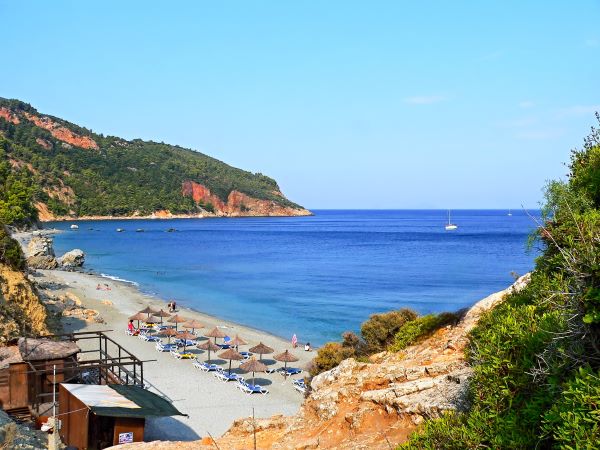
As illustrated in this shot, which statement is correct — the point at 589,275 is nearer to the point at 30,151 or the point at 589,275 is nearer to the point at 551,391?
the point at 551,391

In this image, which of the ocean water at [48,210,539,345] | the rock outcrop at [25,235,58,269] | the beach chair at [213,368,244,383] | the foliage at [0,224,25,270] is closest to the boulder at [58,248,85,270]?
the rock outcrop at [25,235,58,269]

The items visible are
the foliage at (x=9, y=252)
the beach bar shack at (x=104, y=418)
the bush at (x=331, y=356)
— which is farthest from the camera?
the foliage at (x=9, y=252)

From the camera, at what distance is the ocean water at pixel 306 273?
39.6m

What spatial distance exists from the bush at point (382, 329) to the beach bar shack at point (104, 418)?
746 centimetres

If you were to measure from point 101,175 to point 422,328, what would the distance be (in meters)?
162

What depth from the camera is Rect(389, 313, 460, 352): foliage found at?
45.2 feet

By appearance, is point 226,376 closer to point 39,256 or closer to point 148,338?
point 148,338

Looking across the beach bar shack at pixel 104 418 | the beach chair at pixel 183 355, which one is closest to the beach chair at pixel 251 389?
the beach chair at pixel 183 355

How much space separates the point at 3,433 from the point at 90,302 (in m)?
31.6

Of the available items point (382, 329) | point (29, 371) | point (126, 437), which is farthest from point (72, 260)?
point (126, 437)

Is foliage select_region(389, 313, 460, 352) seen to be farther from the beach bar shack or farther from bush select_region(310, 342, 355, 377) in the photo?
the beach bar shack

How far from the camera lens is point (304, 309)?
4056 cm

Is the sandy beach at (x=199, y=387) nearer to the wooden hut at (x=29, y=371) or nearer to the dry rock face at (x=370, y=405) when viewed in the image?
the wooden hut at (x=29, y=371)

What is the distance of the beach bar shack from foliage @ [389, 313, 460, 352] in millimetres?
6141
